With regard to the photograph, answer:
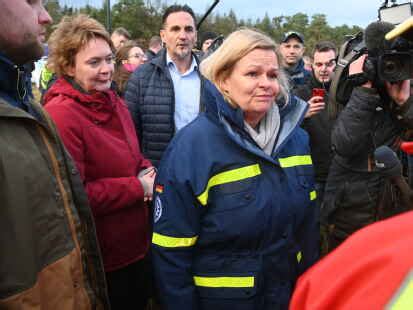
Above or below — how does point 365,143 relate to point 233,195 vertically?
above

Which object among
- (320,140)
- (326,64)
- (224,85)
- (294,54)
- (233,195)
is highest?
(294,54)

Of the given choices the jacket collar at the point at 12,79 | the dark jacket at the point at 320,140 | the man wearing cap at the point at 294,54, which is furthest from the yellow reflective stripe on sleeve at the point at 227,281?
the man wearing cap at the point at 294,54

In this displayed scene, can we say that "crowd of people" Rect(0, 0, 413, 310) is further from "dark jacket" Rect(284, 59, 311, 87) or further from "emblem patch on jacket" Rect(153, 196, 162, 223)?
"dark jacket" Rect(284, 59, 311, 87)

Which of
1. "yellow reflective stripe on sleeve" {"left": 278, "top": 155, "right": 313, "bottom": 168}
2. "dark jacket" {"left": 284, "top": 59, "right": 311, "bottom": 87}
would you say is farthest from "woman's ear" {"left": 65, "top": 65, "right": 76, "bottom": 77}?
"dark jacket" {"left": 284, "top": 59, "right": 311, "bottom": 87}

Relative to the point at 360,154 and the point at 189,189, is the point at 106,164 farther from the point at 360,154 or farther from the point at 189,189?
the point at 360,154

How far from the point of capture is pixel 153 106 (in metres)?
3.52

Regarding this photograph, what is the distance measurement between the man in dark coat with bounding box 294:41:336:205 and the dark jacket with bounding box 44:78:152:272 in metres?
1.76

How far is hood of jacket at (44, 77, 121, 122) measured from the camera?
90.0 inches

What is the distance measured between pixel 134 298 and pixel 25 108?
142 cm

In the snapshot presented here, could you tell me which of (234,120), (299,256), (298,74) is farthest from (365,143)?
(298,74)

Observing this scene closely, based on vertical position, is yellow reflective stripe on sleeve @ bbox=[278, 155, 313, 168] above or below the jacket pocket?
above

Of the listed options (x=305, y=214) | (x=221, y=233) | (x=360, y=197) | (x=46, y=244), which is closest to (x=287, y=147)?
(x=305, y=214)

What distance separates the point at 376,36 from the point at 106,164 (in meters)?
1.54

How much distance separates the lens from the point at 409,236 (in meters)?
0.59
